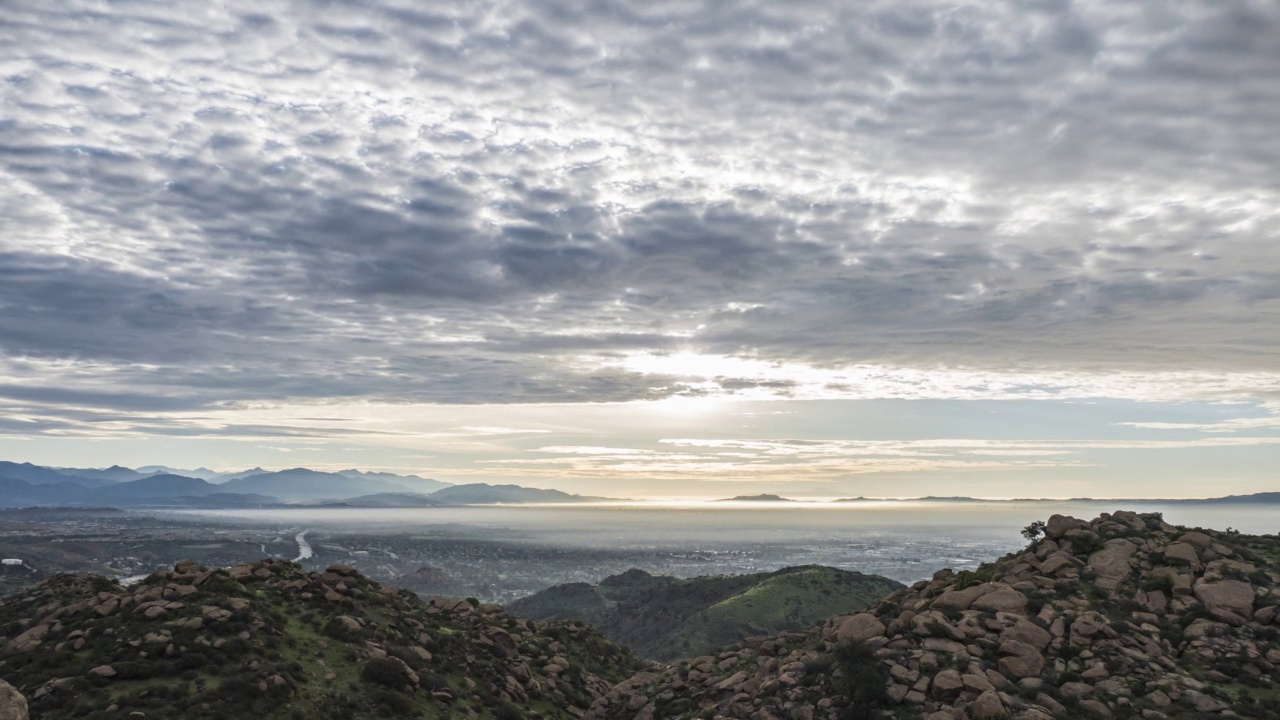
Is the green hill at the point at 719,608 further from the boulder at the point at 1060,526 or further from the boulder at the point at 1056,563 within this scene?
the boulder at the point at 1056,563

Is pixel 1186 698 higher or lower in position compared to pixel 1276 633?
lower

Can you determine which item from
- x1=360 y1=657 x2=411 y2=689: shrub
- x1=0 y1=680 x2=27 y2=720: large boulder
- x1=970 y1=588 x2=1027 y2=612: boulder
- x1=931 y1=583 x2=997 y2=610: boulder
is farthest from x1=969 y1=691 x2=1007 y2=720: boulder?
x1=0 y1=680 x2=27 y2=720: large boulder

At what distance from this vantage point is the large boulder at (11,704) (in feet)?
90.4

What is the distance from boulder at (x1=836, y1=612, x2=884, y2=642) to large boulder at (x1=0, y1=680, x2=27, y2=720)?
37652 mm

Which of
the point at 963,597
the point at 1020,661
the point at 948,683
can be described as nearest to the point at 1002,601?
the point at 963,597

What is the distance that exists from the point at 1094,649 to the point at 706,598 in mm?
138207

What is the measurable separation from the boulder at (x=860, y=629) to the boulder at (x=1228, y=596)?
16490 millimetres

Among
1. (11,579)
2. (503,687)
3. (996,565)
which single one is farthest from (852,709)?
(11,579)

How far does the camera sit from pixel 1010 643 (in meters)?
34.4

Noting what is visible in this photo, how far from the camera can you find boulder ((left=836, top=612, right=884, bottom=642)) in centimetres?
3881

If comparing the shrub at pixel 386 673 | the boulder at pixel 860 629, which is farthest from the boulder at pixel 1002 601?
the shrub at pixel 386 673

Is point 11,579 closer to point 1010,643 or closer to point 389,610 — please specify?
point 389,610

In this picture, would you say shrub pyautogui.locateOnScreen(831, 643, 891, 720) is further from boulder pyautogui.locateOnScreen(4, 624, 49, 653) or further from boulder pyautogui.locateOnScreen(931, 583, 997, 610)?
boulder pyautogui.locateOnScreen(4, 624, 49, 653)

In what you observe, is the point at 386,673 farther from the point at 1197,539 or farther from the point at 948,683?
the point at 1197,539
